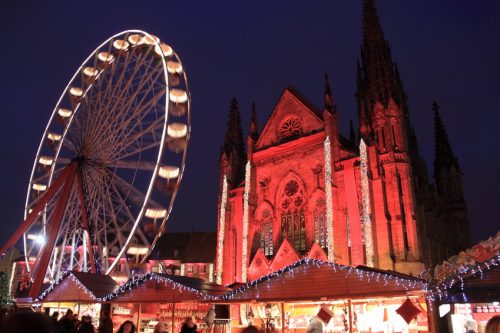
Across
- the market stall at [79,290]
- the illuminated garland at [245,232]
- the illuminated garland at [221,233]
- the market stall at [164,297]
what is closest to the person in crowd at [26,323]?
the market stall at [164,297]

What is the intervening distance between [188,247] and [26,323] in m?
60.6

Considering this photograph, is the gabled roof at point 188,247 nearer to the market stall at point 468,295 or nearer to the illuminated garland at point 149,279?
the illuminated garland at point 149,279

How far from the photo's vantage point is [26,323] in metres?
2.40

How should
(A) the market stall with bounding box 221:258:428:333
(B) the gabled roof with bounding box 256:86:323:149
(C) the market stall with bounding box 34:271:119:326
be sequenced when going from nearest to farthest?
(A) the market stall with bounding box 221:258:428:333 → (C) the market stall with bounding box 34:271:119:326 → (B) the gabled roof with bounding box 256:86:323:149

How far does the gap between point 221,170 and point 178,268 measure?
21.3 meters

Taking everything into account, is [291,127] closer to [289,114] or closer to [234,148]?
[289,114]

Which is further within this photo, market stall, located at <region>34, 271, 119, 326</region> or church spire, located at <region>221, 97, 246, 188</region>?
church spire, located at <region>221, 97, 246, 188</region>

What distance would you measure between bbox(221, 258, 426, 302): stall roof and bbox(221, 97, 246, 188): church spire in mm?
24864

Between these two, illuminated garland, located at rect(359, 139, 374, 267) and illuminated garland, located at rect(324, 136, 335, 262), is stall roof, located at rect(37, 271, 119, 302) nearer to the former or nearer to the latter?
illuminated garland, located at rect(324, 136, 335, 262)

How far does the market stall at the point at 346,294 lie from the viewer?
638 inches

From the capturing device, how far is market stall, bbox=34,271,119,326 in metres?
22.4

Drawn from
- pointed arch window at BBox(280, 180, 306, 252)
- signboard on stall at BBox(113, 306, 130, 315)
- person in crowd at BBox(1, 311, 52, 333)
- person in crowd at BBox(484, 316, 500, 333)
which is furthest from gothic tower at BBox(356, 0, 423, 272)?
person in crowd at BBox(1, 311, 52, 333)

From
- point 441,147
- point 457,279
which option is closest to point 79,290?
point 457,279

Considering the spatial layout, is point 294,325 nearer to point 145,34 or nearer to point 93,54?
point 145,34
